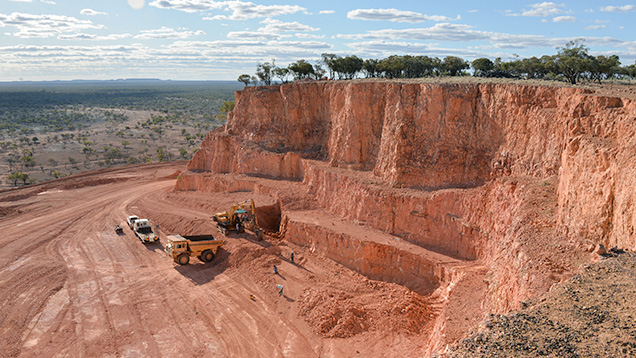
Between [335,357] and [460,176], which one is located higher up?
[460,176]

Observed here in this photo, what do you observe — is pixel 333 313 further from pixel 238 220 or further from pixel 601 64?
pixel 601 64

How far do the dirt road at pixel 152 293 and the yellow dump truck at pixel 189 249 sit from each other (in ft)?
1.92

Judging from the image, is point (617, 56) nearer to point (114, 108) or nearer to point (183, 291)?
point (183, 291)

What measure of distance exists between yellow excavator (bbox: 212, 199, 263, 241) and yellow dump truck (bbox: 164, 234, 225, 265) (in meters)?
2.75

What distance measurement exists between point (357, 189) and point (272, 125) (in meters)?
14.4

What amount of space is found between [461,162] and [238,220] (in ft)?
52.7

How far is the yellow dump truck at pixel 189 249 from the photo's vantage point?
2670 cm

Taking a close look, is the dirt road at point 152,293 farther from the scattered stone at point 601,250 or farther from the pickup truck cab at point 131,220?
the scattered stone at point 601,250

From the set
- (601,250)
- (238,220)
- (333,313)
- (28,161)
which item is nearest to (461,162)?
(333,313)

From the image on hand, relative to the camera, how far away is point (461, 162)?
2577 cm

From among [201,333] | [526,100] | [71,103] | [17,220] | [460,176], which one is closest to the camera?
[201,333]

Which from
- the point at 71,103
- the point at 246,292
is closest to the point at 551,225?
the point at 246,292

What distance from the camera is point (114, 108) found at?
137 meters

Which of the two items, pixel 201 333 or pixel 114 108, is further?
pixel 114 108
